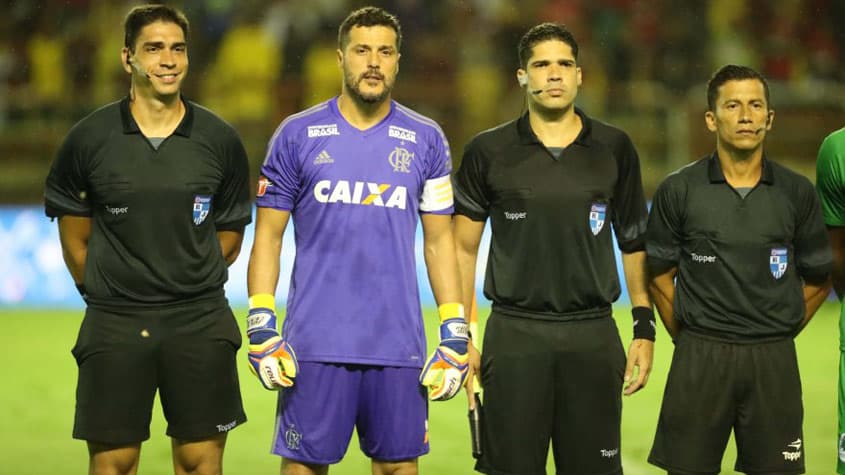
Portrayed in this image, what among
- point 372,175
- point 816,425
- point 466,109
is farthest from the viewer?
point 466,109

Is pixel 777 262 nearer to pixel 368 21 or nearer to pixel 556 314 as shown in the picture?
pixel 556 314

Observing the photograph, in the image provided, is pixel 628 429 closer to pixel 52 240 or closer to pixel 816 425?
pixel 816 425

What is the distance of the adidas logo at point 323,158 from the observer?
466cm

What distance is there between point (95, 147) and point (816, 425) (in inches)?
166

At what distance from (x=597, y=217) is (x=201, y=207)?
1.50m

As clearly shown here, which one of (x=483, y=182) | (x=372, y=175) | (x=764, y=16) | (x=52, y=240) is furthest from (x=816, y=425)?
(x=764, y=16)

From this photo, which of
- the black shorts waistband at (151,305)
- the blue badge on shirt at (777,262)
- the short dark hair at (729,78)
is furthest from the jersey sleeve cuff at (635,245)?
the black shorts waistband at (151,305)

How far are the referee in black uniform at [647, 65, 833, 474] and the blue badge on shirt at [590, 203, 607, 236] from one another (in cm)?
23

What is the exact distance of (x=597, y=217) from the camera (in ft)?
16.0

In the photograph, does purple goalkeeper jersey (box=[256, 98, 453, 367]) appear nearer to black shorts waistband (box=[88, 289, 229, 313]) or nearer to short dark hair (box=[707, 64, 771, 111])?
black shorts waistband (box=[88, 289, 229, 313])

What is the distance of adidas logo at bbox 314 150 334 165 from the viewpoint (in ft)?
15.3

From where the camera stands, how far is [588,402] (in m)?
4.86

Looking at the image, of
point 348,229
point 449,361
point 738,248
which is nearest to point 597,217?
point 738,248

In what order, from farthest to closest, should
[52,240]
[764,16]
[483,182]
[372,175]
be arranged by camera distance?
[764,16] < [52,240] < [483,182] < [372,175]
